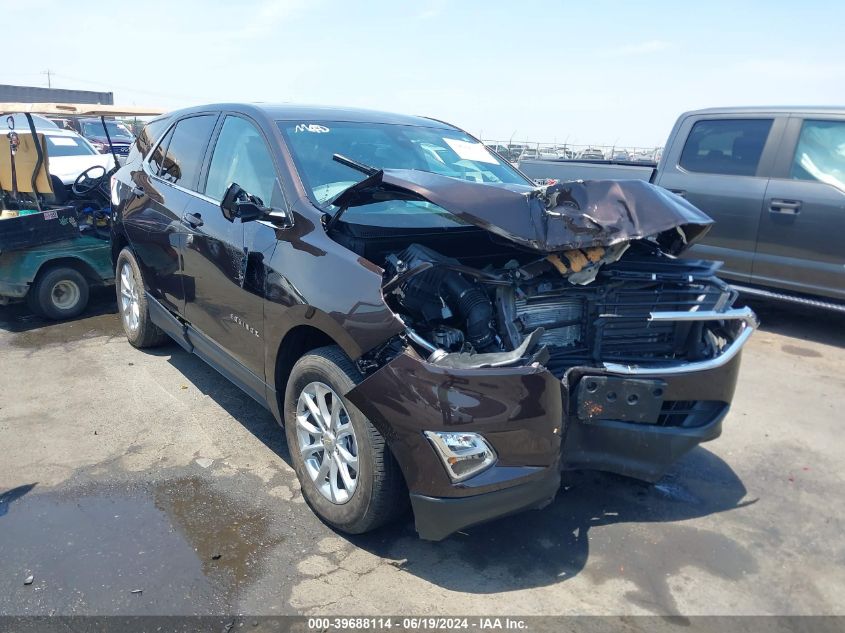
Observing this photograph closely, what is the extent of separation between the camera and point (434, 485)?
247cm

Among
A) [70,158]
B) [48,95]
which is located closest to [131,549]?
[70,158]

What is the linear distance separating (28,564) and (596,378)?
8.40 ft

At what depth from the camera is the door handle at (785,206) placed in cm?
568

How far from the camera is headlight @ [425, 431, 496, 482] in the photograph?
243 cm

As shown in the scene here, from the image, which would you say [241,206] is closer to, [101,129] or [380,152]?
[380,152]

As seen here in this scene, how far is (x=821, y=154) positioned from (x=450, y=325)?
4692mm

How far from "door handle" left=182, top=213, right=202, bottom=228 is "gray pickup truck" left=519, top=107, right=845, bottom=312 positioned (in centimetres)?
469

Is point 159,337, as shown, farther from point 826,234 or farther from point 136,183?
point 826,234

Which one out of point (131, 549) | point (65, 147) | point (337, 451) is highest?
point (65, 147)

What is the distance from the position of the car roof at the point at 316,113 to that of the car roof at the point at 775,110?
336 centimetres

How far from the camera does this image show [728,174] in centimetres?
617

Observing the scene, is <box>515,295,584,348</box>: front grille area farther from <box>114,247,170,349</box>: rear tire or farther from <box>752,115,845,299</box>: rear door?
<box>752,115,845,299</box>: rear door

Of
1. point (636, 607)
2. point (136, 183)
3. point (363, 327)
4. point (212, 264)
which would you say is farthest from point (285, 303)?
point (136, 183)

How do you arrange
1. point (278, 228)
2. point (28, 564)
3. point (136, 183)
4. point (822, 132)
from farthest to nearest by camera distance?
point (822, 132)
point (136, 183)
point (278, 228)
point (28, 564)
